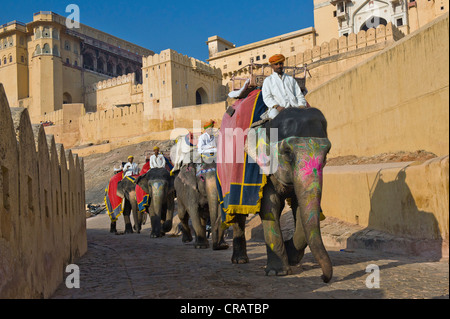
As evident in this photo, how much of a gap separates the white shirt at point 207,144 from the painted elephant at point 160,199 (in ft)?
11.0

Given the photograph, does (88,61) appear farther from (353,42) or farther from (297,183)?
(297,183)

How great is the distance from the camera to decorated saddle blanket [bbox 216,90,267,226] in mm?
5520

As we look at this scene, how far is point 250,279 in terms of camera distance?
503 cm

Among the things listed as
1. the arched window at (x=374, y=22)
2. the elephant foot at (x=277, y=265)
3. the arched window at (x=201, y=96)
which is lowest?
the elephant foot at (x=277, y=265)

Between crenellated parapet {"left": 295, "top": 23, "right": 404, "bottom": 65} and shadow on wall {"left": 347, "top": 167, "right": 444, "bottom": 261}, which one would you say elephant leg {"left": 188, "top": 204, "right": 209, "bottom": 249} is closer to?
shadow on wall {"left": 347, "top": 167, "right": 444, "bottom": 261}

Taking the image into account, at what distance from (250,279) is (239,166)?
130 centimetres

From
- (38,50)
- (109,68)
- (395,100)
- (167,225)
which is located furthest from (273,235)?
(109,68)

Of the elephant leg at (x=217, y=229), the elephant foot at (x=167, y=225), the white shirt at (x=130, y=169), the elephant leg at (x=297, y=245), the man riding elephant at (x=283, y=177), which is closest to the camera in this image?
the man riding elephant at (x=283, y=177)

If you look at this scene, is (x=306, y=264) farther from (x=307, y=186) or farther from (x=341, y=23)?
(x=341, y=23)

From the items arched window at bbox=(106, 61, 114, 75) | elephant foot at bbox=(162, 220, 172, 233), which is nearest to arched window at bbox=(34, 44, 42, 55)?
arched window at bbox=(106, 61, 114, 75)

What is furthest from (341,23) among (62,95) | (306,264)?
(306,264)

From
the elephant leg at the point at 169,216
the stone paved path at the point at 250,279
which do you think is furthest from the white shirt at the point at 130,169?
the stone paved path at the point at 250,279

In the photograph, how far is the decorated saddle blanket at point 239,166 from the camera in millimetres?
5520

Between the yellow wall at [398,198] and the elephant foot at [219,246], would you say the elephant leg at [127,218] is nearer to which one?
the elephant foot at [219,246]
